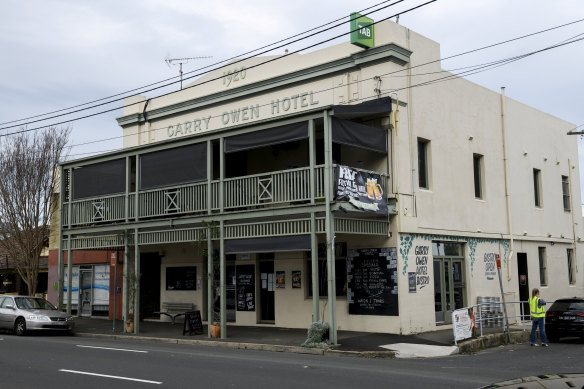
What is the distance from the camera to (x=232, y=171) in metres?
22.9

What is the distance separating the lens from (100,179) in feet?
74.3

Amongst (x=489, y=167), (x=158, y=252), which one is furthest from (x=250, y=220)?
(x=489, y=167)

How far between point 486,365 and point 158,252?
15539mm

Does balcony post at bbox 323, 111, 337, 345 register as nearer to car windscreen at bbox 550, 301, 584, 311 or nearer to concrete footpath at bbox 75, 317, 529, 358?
concrete footpath at bbox 75, 317, 529, 358

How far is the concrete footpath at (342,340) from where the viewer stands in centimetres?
1512

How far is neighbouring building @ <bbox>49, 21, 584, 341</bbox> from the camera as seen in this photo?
17.6 m

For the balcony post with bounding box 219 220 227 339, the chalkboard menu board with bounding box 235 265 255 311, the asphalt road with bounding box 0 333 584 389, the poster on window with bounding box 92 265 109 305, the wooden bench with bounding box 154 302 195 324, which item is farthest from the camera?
the poster on window with bounding box 92 265 109 305

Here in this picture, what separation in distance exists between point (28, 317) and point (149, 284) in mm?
6129

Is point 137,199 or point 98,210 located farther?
point 98,210

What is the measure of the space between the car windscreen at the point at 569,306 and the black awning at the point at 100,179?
585 inches

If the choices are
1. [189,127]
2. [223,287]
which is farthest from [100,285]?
[223,287]

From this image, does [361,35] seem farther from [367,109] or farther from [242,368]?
[242,368]

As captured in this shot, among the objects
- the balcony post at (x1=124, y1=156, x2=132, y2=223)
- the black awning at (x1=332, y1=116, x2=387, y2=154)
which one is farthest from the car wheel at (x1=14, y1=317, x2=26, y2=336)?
the black awning at (x1=332, y1=116, x2=387, y2=154)

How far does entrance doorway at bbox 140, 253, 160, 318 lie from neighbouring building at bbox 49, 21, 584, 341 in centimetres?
6
